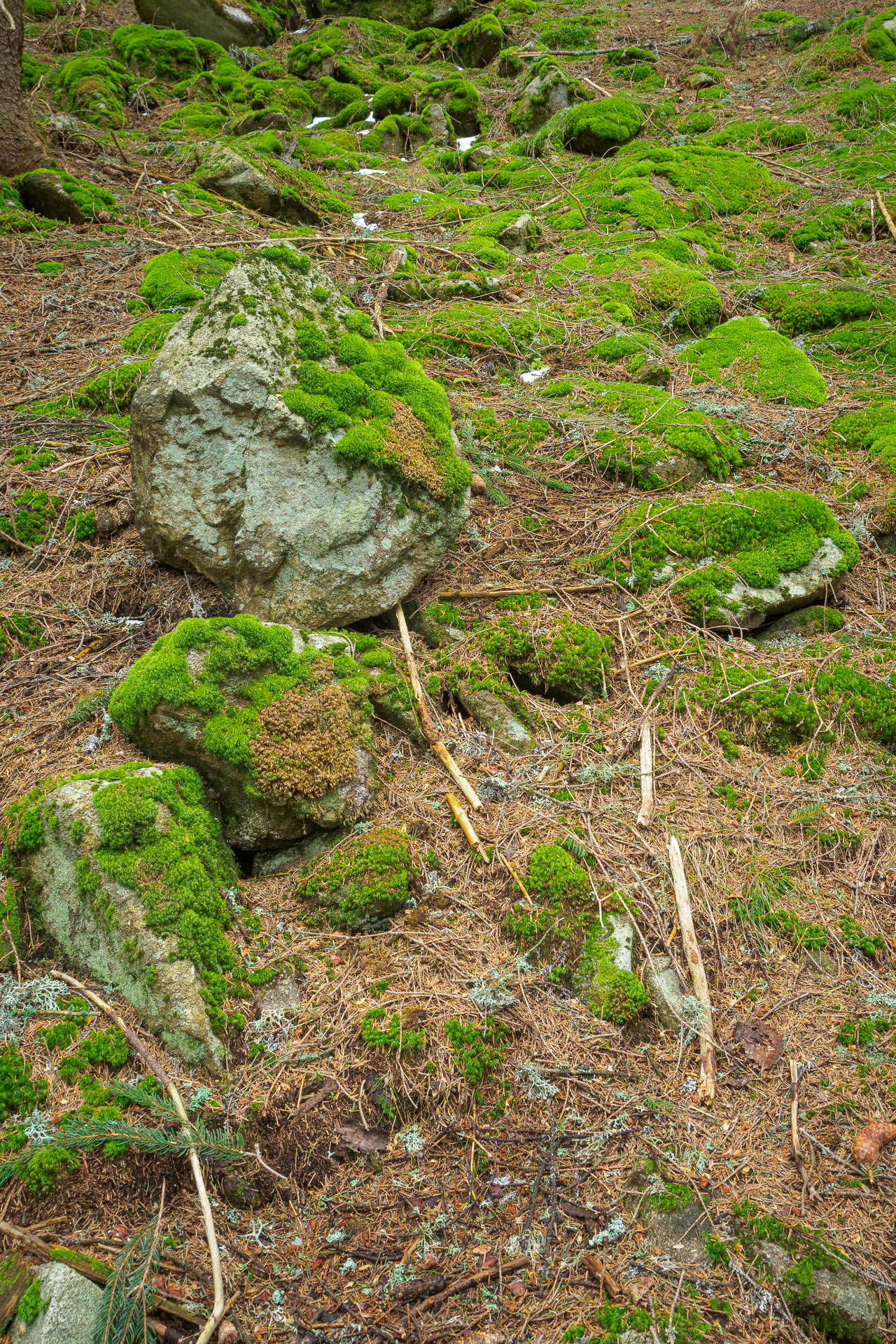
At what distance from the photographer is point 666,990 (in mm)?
3562

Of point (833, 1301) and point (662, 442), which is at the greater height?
point (662, 442)

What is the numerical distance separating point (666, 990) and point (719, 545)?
309cm

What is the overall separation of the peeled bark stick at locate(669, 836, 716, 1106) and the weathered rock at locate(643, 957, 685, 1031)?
8 centimetres

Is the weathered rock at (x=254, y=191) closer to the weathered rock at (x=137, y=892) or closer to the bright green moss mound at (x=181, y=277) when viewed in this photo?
the bright green moss mound at (x=181, y=277)

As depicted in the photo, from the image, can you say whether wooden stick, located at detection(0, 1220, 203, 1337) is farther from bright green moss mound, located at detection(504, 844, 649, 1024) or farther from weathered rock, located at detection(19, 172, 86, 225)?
weathered rock, located at detection(19, 172, 86, 225)

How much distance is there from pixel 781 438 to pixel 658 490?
1345mm

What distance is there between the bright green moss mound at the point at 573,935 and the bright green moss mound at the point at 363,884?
570 mm

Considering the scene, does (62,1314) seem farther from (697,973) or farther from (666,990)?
(697,973)

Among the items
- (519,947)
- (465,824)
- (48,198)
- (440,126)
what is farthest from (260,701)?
(440,126)

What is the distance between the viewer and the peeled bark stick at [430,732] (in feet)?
13.8

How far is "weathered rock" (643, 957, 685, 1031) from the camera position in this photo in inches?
137

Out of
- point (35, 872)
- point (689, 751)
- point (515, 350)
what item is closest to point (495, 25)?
point (515, 350)

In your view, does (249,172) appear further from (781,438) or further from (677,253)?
(781,438)

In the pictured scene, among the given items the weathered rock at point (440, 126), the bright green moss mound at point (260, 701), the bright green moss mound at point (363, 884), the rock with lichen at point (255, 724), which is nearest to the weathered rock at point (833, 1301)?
the bright green moss mound at point (363, 884)
